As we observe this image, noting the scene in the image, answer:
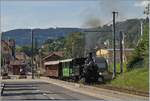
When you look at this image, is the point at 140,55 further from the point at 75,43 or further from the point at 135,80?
the point at 75,43

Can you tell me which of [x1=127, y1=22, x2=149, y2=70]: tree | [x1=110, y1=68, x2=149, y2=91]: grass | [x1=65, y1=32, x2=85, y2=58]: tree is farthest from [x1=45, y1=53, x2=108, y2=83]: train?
[x1=65, y1=32, x2=85, y2=58]: tree

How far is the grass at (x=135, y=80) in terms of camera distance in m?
40.2

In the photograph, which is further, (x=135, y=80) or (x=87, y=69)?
(x=87, y=69)

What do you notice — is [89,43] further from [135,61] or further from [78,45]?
[78,45]

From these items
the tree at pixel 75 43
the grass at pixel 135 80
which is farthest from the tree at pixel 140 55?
the tree at pixel 75 43

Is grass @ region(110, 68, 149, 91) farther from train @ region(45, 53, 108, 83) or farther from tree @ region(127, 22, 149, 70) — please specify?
tree @ region(127, 22, 149, 70)

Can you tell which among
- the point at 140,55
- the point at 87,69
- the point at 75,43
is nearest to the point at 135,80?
the point at 87,69

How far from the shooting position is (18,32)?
121 m

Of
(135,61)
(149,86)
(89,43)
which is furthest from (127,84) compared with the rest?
(89,43)

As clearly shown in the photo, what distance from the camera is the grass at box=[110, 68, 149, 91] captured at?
40156 millimetres

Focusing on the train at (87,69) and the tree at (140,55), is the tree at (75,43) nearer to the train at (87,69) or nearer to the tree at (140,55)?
the tree at (140,55)

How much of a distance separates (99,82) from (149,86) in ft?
49.3

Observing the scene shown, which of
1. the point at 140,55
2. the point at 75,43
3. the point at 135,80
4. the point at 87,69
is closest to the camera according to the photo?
the point at 135,80

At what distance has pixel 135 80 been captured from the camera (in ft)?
140
